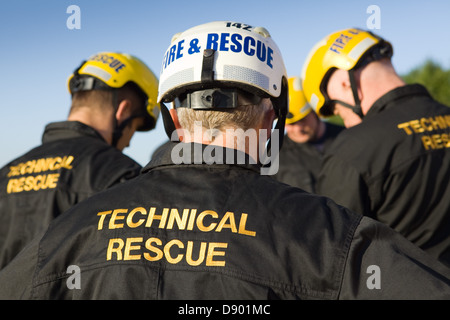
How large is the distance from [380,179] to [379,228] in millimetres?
1850

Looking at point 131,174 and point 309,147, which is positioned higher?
point 131,174

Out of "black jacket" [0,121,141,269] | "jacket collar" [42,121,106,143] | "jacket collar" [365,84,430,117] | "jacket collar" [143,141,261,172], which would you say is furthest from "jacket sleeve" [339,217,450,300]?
"jacket collar" [42,121,106,143]

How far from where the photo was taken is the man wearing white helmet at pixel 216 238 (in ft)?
5.82

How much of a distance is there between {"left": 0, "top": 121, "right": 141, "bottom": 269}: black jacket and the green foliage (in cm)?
3778

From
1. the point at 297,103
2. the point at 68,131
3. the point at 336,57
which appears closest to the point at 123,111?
the point at 68,131

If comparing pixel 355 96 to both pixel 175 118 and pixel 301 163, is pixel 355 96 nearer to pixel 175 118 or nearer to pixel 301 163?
pixel 175 118

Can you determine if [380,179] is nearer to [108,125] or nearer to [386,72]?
[386,72]

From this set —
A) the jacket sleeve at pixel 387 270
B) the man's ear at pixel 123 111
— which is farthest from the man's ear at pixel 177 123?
the man's ear at pixel 123 111

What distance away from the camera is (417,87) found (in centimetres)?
398

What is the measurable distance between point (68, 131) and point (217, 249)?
2.80 metres

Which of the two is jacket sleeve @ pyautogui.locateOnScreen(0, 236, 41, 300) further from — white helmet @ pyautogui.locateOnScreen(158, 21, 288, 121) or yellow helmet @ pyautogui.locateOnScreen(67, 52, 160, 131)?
yellow helmet @ pyautogui.locateOnScreen(67, 52, 160, 131)

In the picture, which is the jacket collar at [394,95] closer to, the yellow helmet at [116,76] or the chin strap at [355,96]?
the chin strap at [355,96]
